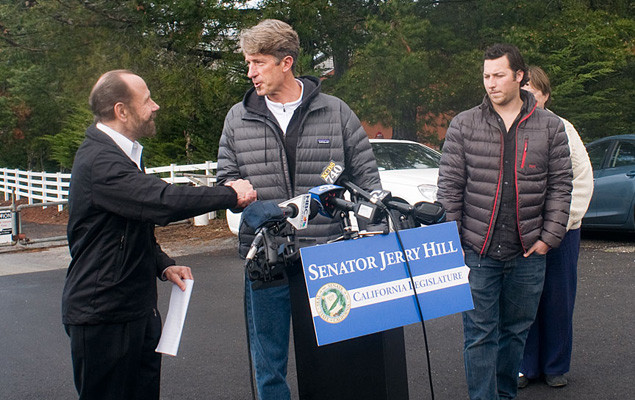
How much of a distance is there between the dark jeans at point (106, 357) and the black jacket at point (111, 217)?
51 mm

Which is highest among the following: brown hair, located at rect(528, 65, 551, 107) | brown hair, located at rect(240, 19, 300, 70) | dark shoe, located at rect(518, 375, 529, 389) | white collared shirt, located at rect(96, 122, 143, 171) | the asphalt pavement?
brown hair, located at rect(240, 19, 300, 70)

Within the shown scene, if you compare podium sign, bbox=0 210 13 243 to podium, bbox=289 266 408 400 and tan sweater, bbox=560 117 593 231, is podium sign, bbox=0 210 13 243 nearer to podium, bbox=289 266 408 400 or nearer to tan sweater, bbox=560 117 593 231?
tan sweater, bbox=560 117 593 231

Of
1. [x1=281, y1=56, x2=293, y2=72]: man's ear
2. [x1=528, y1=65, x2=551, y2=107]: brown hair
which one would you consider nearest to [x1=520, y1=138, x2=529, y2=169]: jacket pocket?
[x1=528, y1=65, x2=551, y2=107]: brown hair

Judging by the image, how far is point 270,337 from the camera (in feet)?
11.3

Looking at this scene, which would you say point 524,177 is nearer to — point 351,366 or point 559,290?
point 559,290

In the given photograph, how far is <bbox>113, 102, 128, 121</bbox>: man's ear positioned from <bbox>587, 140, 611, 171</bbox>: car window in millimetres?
8598

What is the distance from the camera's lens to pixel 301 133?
3566 mm

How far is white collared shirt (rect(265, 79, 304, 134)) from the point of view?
3625 millimetres

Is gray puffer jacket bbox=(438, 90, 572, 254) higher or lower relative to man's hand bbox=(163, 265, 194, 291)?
higher

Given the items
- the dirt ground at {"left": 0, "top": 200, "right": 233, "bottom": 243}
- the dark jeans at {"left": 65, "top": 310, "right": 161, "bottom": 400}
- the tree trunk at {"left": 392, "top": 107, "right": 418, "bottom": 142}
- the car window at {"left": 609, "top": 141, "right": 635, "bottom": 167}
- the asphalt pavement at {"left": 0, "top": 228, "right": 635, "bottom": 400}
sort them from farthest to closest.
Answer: the tree trunk at {"left": 392, "top": 107, "right": 418, "bottom": 142}, the dirt ground at {"left": 0, "top": 200, "right": 233, "bottom": 243}, the car window at {"left": 609, "top": 141, "right": 635, "bottom": 167}, the asphalt pavement at {"left": 0, "top": 228, "right": 635, "bottom": 400}, the dark jeans at {"left": 65, "top": 310, "right": 161, "bottom": 400}

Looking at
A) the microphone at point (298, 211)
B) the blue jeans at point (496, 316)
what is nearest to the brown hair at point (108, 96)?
the microphone at point (298, 211)

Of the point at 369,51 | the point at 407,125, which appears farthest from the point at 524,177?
the point at 407,125

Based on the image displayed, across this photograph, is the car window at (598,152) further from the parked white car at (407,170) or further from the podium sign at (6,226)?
the podium sign at (6,226)

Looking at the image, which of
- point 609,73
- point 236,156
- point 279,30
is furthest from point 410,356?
point 609,73
